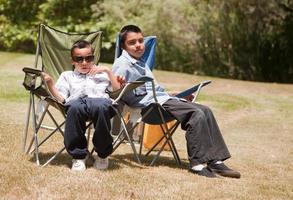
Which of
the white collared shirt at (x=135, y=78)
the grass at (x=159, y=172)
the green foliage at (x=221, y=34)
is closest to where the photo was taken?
the grass at (x=159, y=172)

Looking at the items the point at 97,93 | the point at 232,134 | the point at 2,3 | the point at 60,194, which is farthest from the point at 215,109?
the point at 2,3

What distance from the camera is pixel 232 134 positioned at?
684 centimetres

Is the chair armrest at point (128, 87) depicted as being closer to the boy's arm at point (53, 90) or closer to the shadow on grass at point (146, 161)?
the boy's arm at point (53, 90)

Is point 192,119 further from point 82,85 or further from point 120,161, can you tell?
point 82,85

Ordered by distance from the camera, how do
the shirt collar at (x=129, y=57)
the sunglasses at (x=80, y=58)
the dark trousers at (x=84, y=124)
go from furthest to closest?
the shirt collar at (x=129, y=57) < the sunglasses at (x=80, y=58) < the dark trousers at (x=84, y=124)

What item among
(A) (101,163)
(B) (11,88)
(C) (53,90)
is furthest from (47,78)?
(B) (11,88)

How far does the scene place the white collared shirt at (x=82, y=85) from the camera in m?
4.39

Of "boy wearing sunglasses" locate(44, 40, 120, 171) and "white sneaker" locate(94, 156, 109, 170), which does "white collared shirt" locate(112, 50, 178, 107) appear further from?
"white sneaker" locate(94, 156, 109, 170)

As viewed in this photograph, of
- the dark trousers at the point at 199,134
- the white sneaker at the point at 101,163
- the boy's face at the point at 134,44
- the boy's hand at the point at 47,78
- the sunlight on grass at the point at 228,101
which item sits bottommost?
the sunlight on grass at the point at 228,101

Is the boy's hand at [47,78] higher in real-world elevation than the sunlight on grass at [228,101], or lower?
higher

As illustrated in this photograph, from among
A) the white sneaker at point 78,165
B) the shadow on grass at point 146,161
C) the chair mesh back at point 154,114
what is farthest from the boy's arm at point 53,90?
the shadow on grass at point 146,161

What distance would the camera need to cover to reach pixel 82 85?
14.5 feet

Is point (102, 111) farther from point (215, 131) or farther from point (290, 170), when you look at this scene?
point (290, 170)

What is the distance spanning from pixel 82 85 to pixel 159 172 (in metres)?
0.86
